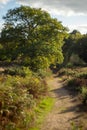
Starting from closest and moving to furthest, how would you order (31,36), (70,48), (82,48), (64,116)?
(64,116), (31,36), (82,48), (70,48)

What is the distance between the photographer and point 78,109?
18688 mm

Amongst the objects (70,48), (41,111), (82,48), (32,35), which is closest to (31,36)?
(32,35)

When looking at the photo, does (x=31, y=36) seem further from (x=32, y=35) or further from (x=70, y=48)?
(x=70, y=48)

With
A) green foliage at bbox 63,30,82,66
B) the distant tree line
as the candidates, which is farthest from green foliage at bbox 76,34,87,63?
the distant tree line

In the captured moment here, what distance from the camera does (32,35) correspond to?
34750mm

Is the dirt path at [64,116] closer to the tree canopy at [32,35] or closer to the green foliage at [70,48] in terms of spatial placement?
the tree canopy at [32,35]

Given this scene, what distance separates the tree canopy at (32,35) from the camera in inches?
1346

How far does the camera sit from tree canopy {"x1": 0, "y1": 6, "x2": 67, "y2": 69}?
34.2 metres

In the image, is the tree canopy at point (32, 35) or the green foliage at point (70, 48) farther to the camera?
the green foliage at point (70, 48)

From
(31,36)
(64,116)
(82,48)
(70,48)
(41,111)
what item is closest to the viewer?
(64,116)

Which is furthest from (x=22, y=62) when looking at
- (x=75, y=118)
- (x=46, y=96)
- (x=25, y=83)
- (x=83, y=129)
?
(x=83, y=129)

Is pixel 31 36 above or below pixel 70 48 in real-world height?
above

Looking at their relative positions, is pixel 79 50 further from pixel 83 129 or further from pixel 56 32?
pixel 83 129

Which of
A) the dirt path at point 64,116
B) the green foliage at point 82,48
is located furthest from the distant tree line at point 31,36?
the green foliage at point 82,48
